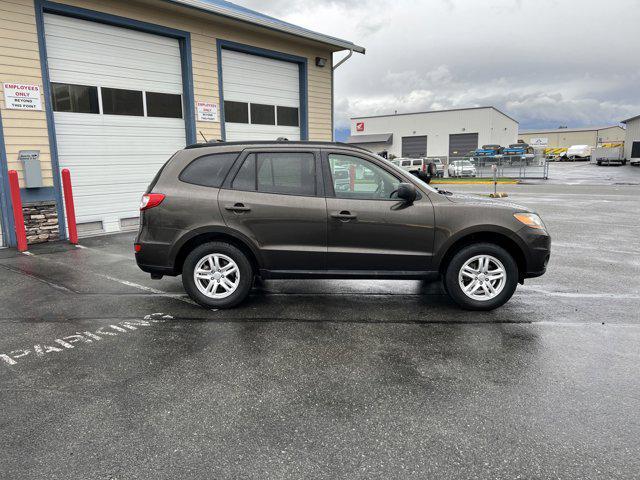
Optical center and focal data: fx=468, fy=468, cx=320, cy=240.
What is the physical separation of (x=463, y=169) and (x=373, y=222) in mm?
33750

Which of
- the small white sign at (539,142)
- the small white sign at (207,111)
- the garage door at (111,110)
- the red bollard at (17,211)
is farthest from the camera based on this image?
the small white sign at (539,142)

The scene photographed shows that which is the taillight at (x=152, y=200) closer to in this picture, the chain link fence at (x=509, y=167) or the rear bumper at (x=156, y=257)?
the rear bumper at (x=156, y=257)

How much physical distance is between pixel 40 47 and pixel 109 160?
2.47 m

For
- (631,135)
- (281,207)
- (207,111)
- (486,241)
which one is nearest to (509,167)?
(207,111)

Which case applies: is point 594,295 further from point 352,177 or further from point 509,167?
point 509,167

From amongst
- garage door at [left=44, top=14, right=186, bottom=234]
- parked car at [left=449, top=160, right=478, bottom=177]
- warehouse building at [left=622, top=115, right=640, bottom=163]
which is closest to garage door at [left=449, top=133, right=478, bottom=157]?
warehouse building at [left=622, top=115, right=640, bottom=163]

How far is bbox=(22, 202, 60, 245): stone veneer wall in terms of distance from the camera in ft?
29.2

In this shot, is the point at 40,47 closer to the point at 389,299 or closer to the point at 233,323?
the point at 233,323

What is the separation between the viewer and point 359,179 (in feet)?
16.9

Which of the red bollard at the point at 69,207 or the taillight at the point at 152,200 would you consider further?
the red bollard at the point at 69,207

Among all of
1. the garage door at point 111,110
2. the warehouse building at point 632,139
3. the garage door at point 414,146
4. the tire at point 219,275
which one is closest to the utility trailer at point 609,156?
the warehouse building at point 632,139

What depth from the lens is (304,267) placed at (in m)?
5.18

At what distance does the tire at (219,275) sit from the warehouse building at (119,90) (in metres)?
5.51

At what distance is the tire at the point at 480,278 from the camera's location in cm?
505
